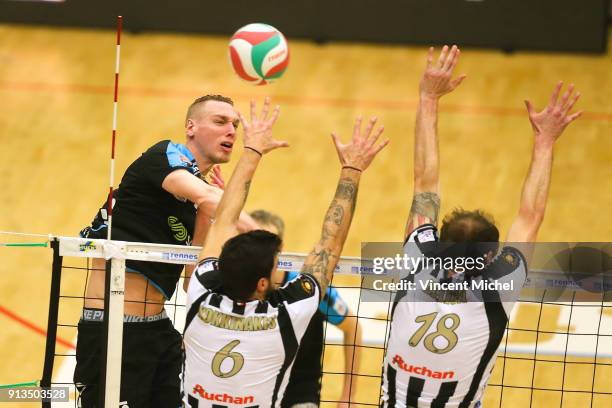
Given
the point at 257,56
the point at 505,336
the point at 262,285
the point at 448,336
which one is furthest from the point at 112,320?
the point at 505,336

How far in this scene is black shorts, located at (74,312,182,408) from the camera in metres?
5.97

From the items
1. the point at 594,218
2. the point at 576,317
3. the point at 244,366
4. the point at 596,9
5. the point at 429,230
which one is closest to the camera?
the point at 244,366

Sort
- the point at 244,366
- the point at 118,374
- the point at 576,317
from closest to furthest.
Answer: the point at 244,366, the point at 118,374, the point at 576,317

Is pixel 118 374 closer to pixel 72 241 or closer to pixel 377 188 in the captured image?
pixel 72 241

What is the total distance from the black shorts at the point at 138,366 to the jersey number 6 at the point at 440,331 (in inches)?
75.1

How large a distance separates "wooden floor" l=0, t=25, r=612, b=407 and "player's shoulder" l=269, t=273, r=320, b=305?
4.29m

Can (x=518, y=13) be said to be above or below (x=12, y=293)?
above

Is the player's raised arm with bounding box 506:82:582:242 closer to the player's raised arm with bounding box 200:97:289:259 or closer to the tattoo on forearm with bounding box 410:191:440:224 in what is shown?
the tattoo on forearm with bounding box 410:191:440:224

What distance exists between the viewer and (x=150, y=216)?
605 centimetres

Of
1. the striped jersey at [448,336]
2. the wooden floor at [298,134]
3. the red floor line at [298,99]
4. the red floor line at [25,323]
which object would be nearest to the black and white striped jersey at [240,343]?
the striped jersey at [448,336]

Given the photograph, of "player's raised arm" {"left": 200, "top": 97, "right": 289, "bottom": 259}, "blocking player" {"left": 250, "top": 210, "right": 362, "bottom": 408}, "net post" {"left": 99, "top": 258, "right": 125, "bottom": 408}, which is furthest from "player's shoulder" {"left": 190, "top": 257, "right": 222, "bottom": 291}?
"net post" {"left": 99, "top": 258, "right": 125, "bottom": 408}

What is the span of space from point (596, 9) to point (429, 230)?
13956 millimetres

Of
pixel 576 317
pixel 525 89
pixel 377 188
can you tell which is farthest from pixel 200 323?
pixel 525 89

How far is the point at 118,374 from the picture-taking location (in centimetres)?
570
